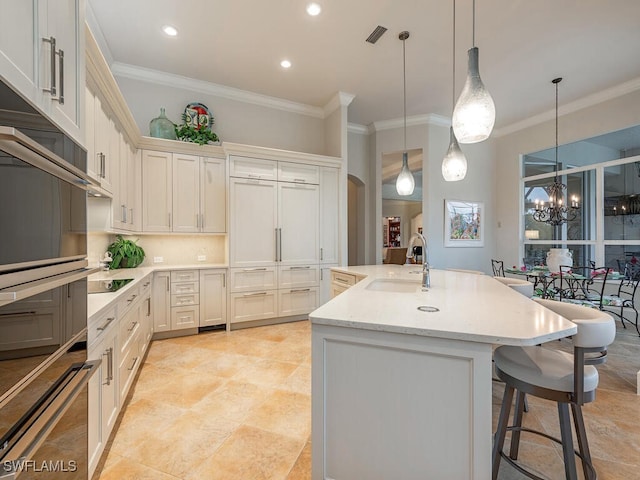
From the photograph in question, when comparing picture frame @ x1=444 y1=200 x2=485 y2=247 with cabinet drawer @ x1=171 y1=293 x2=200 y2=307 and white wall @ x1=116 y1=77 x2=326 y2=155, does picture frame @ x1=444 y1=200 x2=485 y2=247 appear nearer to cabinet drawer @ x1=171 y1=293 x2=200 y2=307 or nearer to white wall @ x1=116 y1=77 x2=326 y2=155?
white wall @ x1=116 y1=77 x2=326 y2=155

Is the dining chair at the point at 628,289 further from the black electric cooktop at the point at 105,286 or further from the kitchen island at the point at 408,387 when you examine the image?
the black electric cooktop at the point at 105,286

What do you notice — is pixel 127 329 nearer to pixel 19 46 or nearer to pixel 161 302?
pixel 161 302

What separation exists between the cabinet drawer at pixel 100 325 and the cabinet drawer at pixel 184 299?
6.43ft

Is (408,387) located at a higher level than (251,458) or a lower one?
higher

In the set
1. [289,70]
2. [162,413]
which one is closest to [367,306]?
[162,413]

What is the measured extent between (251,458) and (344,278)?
2039 mm

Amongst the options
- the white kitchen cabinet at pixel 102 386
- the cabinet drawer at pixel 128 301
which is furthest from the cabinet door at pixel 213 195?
the white kitchen cabinet at pixel 102 386

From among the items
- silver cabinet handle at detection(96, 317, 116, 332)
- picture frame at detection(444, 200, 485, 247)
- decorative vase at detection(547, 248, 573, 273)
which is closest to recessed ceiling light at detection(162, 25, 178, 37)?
silver cabinet handle at detection(96, 317, 116, 332)

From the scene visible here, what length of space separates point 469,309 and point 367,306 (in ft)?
1.64

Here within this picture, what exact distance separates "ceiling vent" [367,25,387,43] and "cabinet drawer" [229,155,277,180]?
6.31ft

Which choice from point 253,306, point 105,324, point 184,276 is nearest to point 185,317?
point 184,276

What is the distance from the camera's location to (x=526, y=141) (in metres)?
5.66

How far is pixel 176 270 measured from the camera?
144 inches

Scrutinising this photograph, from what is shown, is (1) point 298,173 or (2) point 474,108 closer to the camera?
(2) point 474,108
